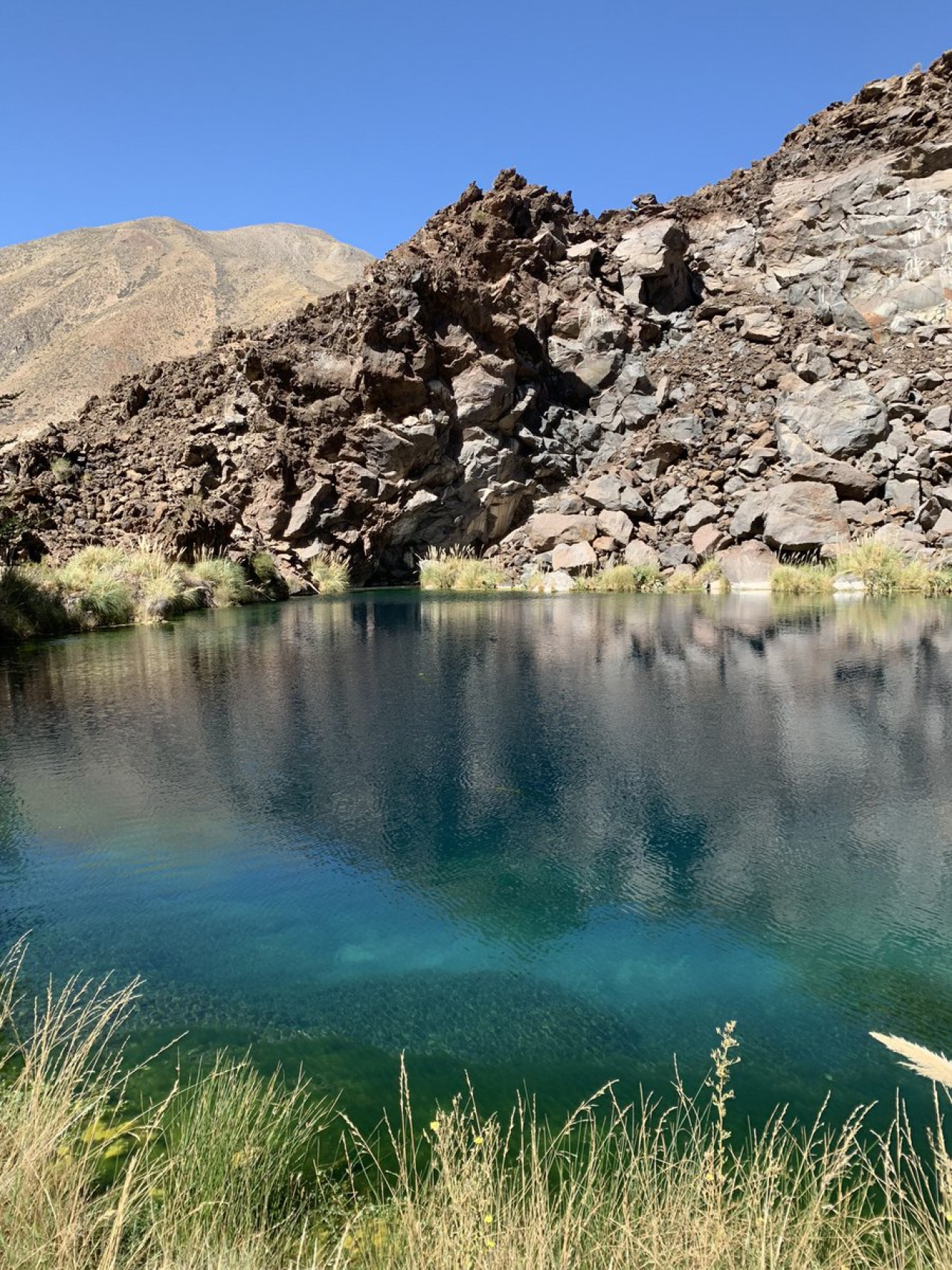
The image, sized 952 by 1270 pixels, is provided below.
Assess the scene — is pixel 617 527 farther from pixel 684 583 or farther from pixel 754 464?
pixel 754 464

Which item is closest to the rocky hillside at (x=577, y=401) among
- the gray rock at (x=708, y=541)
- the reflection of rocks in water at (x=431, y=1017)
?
the gray rock at (x=708, y=541)

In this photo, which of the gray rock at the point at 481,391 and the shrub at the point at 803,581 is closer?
the shrub at the point at 803,581

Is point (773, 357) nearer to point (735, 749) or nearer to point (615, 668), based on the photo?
point (615, 668)

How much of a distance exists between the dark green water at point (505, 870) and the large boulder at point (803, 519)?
13.1 m

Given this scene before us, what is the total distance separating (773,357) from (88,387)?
4491 cm

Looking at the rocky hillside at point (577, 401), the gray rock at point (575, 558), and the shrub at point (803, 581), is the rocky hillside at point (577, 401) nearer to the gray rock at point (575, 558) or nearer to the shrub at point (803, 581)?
the gray rock at point (575, 558)

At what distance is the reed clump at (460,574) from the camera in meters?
24.8

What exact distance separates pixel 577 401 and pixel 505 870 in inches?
1078

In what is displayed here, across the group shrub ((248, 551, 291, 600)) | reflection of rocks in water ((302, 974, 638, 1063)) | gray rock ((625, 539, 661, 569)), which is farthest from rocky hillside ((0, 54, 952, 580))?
reflection of rocks in water ((302, 974, 638, 1063))

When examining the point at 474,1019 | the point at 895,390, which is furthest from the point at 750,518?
the point at 474,1019

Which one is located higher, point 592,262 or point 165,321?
point 165,321

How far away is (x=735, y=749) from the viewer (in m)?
A: 6.41

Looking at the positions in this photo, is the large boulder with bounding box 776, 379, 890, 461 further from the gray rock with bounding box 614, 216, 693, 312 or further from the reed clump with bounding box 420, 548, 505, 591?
the reed clump with bounding box 420, 548, 505, 591

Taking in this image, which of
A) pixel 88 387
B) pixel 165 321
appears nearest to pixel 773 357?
pixel 88 387
